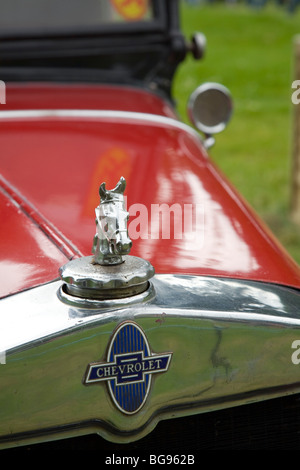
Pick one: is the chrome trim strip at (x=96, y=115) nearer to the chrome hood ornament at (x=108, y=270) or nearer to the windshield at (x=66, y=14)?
the windshield at (x=66, y=14)

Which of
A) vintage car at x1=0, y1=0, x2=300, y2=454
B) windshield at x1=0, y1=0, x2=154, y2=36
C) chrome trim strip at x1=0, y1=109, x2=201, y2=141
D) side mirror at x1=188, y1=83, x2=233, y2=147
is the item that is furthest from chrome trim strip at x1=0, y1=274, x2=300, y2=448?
windshield at x1=0, y1=0, x2=154, y2=36

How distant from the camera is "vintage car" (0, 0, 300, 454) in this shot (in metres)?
1.17

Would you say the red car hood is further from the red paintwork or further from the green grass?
the green grass

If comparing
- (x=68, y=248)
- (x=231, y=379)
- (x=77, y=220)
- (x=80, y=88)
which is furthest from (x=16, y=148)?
(x=231, y=379)

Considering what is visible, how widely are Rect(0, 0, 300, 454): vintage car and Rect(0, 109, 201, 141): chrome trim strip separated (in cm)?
7

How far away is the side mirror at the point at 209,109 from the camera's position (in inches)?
88.4

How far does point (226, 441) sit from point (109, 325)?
0.37 m

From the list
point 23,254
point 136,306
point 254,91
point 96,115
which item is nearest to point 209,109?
point 96,115

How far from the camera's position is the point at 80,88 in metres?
2.38

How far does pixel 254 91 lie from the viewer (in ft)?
34.5

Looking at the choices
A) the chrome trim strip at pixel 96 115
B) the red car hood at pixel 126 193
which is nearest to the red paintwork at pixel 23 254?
the red car hood at pixel 126 193

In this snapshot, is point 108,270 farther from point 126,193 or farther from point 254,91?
point 254,91

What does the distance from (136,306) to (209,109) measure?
1.25m

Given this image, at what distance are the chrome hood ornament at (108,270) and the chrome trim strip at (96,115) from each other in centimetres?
85
